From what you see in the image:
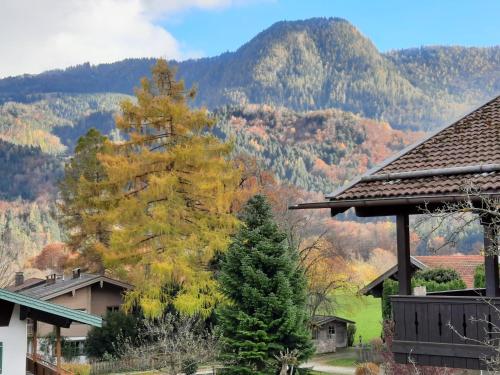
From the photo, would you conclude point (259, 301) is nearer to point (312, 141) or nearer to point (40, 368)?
point (40, 368)

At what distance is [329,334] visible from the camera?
4584 centimetres

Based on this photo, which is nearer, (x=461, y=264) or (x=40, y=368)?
(x=40, y=368)

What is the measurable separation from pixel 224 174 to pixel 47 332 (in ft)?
42.2

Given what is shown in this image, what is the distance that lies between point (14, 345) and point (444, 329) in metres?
11.8

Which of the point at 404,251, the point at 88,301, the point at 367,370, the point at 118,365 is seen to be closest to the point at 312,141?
the point at 88,301

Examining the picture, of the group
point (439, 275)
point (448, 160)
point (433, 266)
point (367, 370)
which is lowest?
point (367, 370)

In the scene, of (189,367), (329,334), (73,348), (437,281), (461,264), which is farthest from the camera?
(329,334)

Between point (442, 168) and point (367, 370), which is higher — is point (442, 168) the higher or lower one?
the higher one

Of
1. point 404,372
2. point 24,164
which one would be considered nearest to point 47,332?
point 404,372

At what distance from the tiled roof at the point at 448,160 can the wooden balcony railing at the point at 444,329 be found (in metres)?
1.88

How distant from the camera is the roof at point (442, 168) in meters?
13.0

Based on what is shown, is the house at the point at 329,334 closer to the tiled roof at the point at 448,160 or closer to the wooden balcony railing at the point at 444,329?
the tiled roof at the point at 448,160

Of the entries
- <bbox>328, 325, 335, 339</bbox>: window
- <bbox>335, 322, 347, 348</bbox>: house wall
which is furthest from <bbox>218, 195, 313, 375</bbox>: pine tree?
<bbox>335, 322, 347, 348</bbox>: house wall

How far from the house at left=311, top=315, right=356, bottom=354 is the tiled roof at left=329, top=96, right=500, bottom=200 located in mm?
29683
